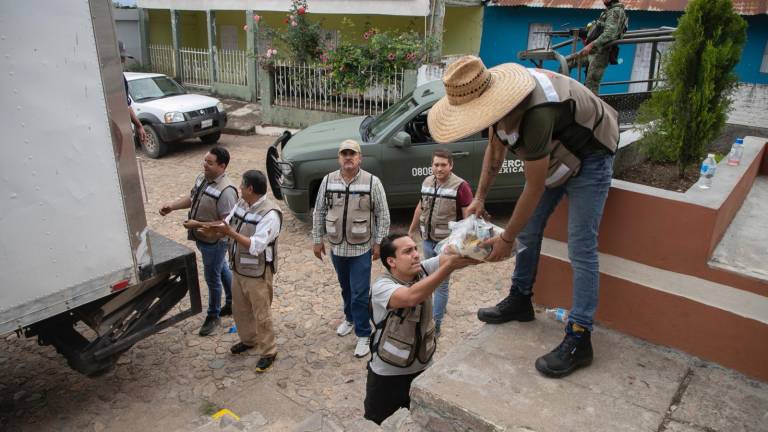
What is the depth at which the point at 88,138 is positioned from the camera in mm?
3291

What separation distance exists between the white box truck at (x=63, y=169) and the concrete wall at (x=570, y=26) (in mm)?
11200

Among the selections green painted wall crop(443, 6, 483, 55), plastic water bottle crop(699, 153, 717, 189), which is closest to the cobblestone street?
plastic water bottle crop(699, 153, 717, 189)

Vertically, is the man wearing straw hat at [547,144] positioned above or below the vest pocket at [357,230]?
above

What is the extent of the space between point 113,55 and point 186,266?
164 cm

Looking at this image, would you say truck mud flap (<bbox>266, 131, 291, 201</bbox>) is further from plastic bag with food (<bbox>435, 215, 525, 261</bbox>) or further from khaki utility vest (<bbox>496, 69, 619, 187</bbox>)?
khaki utility vest (<bbox>496, 69, 619, 187</bbox>)

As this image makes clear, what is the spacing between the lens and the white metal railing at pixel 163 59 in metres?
17.4

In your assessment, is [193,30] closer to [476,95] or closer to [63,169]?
[63,169]

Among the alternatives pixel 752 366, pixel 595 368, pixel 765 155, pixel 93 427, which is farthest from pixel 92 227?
pixel 765 155

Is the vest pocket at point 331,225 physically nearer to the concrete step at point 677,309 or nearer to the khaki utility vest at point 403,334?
the khaki utility vest at point 403,334

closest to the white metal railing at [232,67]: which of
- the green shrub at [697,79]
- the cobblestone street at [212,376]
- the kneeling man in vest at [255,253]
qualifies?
the cobblestone street at [212,376]

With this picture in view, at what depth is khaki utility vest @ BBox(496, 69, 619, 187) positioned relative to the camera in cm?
232

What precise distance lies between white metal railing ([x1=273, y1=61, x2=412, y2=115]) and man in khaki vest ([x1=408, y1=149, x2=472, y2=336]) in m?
7.11

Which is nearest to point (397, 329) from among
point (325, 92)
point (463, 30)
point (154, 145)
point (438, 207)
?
point (438, 207)

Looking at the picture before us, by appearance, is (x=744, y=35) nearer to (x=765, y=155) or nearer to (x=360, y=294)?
(x=765, y=155)
